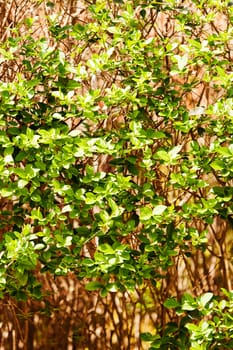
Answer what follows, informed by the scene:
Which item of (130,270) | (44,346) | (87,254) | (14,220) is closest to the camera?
(130,270)

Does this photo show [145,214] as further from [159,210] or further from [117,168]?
[117,168]

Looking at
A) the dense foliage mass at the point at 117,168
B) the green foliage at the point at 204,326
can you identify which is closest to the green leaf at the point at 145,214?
the dense foliage mass at the point at 117,168

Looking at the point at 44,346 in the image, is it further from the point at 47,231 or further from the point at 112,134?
the point at 112,134

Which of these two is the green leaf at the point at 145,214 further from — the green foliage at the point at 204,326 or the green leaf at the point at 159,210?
the green foliage at the point at 204,326

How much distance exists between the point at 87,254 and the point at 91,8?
1394mm

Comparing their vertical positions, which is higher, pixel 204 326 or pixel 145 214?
pixel 145 214

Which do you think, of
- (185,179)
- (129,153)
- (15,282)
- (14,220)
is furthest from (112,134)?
(15,282)

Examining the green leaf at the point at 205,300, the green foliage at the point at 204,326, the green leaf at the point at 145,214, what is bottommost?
the green foliage at the point at 204,326

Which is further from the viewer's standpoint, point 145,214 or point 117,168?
point 117,168

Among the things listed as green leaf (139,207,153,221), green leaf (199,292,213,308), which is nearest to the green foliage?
green leaf (199,292,213,308)

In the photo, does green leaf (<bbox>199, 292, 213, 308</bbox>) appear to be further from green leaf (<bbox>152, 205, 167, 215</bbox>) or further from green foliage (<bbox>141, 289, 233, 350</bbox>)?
green leaf (<bbox>152, 205, 167, 215</bbox>)

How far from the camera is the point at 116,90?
290cm

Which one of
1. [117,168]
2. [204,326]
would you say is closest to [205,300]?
[204,326]

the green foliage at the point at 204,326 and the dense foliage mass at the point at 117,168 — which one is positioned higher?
the dense foliage mass at the point at 117,168
